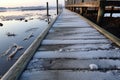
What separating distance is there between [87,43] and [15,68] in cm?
211

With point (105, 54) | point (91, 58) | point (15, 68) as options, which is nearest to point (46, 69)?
point (15, 68)

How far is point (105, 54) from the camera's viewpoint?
357 centimetres

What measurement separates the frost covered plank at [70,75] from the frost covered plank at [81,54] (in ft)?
2.33

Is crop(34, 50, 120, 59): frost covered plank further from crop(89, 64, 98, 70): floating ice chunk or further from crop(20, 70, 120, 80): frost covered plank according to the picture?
crop(20, 70, 120, 80): frost covered plank

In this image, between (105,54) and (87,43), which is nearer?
(105,54)

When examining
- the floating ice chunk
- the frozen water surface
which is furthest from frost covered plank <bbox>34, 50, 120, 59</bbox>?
the floating ice chunk

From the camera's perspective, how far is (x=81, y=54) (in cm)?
362

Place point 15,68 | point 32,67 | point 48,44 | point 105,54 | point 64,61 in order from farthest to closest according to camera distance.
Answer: point 48,44, point 105,54, point 64,61, point 32,67, point 15,68

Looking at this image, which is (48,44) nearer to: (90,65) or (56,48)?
(56,48)

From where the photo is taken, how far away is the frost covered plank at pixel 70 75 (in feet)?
8.47

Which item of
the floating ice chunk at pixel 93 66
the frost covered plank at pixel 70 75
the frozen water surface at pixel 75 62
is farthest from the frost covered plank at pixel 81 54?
the frost covered plank at pixel 70 75

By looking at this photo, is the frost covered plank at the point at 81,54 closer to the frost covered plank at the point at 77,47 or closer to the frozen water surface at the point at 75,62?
the frozen water surface at the point at 75,62

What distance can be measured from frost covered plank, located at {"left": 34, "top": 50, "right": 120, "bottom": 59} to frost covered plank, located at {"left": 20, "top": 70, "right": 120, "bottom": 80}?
710 mm

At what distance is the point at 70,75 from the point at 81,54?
1.00 meters
